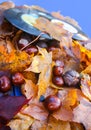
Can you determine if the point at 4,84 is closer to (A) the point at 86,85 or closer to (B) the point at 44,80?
(B) the point at 44,80

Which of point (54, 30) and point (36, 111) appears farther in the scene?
point (54, 30)

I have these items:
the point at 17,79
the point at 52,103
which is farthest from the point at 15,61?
the point at 52,103

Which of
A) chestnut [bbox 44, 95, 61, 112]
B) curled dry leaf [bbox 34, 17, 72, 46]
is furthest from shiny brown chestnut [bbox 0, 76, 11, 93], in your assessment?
curled dry leaf [bbox 34, 17, 72, 46]

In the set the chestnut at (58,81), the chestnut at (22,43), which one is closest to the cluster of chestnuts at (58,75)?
the chestnut at (58,81)

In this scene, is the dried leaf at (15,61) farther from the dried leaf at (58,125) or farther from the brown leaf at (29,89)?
the dried leaf at (58,125)

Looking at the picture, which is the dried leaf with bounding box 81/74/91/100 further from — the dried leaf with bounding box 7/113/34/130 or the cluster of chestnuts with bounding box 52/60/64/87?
the dried leaf with bounding box 7/113/34/130

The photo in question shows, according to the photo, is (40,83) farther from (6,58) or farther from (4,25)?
(4,25)
